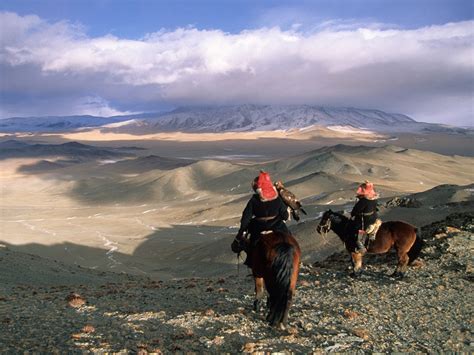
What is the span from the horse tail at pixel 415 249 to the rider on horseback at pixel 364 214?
1.21 m

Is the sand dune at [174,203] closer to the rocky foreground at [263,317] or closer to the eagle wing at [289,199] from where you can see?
the rocky foreground at [263,317]

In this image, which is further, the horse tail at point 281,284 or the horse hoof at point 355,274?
the horse hoof at point 355,274

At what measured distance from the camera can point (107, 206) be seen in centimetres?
10506

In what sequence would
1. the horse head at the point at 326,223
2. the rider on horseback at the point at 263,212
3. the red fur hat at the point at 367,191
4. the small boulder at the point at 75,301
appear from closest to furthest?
the rider on horseback at the point at 263,212 < the small boulder at the point at 75,301 < the red fur hat at the point at 367,191 < the horse head at the point at 326,223

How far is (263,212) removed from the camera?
9.36 metres

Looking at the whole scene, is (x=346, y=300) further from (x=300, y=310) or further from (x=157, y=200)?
(x=157, y=200)

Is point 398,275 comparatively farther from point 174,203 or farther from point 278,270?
point 174,203

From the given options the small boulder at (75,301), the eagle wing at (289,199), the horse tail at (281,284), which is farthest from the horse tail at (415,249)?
the small boulder at (75,301)

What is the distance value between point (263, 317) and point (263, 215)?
1989 mm

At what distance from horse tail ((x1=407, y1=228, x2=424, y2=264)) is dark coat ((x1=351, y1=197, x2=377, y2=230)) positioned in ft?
4.45

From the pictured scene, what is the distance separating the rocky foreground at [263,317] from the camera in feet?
24.9

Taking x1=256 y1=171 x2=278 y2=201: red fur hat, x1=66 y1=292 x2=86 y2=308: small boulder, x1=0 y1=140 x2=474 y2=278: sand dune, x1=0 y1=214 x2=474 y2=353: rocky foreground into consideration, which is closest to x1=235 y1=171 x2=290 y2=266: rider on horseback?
x1=256 y1=171 x2=278 y2=201: red fur hat

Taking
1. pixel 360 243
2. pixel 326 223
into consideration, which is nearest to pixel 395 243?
pixel 360 243

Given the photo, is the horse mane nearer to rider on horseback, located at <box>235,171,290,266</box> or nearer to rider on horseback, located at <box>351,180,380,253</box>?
rider on horseback, located at <box>351,180,380,253</box>
